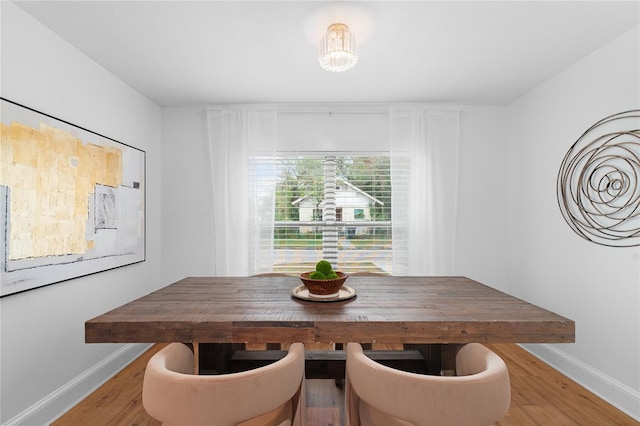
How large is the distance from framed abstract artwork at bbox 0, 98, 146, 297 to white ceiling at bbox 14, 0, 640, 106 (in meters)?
0.69

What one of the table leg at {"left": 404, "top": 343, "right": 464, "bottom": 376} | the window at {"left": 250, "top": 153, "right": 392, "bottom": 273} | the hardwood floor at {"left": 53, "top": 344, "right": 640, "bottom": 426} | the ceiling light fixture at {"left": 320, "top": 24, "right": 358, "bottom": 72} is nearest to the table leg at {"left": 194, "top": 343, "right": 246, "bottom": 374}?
the hardwood floor at {"left": 53, "top": 344, "right": 640, "bottom": 426}

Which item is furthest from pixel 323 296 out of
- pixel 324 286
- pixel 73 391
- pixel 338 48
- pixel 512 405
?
pixel 73 391

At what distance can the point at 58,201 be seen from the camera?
7.06ft

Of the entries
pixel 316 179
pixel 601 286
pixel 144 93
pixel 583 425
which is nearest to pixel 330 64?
pixel 316 179

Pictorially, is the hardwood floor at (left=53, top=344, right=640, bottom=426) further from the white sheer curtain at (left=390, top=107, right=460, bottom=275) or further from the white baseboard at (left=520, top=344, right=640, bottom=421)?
the white sheer curtain at (left=390, top=107, right=460, bottom=275)

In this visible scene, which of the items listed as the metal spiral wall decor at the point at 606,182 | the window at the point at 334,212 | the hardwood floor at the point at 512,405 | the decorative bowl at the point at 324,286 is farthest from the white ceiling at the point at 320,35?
the hardwood floor at the point at 512,405

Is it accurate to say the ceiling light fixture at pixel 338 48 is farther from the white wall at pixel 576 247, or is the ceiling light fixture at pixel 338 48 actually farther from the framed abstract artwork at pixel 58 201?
the white wall at pixel 576 247

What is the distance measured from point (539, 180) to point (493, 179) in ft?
1.86

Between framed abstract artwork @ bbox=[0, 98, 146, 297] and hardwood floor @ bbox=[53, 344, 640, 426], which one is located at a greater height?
framed abstract artwork @ bbox=[0, 98, 146, 297]

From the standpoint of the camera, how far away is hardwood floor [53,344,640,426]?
2080 millimetres

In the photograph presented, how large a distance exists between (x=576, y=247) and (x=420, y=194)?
4.57ft

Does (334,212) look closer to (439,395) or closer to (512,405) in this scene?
(512,405)

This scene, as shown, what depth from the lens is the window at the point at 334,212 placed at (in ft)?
11.9

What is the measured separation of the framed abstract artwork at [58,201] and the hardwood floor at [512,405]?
90 cm
